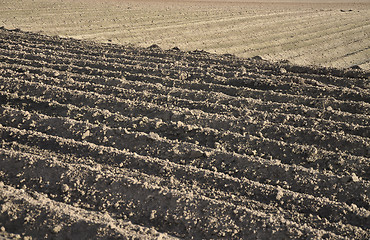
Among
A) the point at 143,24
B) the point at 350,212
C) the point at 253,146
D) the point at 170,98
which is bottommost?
the point at 350,212

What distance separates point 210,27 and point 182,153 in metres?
7.39

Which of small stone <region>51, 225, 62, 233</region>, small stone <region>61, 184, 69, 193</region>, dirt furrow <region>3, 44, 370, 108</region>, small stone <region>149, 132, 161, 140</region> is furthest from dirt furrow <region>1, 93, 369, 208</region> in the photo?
small stone <region>51, 225, 62, 233</region>

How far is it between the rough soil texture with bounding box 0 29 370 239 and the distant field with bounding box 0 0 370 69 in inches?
125

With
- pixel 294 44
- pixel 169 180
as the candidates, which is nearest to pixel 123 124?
pixel 169 180

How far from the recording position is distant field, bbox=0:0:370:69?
7859 mm

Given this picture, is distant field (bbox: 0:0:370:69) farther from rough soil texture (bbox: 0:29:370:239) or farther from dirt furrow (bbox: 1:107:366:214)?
dirt furrow (bbox: 1:107:366:214)

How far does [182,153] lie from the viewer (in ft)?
10.0

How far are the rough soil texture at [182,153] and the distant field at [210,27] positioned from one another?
3.16m

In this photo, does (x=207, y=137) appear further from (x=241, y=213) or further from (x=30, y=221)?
(x=30, y=221)

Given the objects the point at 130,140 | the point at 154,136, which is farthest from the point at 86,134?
the point at 154,136

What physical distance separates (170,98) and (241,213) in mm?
1924

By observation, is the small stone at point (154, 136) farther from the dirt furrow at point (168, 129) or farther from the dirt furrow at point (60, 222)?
the dirt furrow at point (60, 222)

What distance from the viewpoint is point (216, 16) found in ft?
38.1

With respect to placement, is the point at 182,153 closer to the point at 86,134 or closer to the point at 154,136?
the point at 154,136
